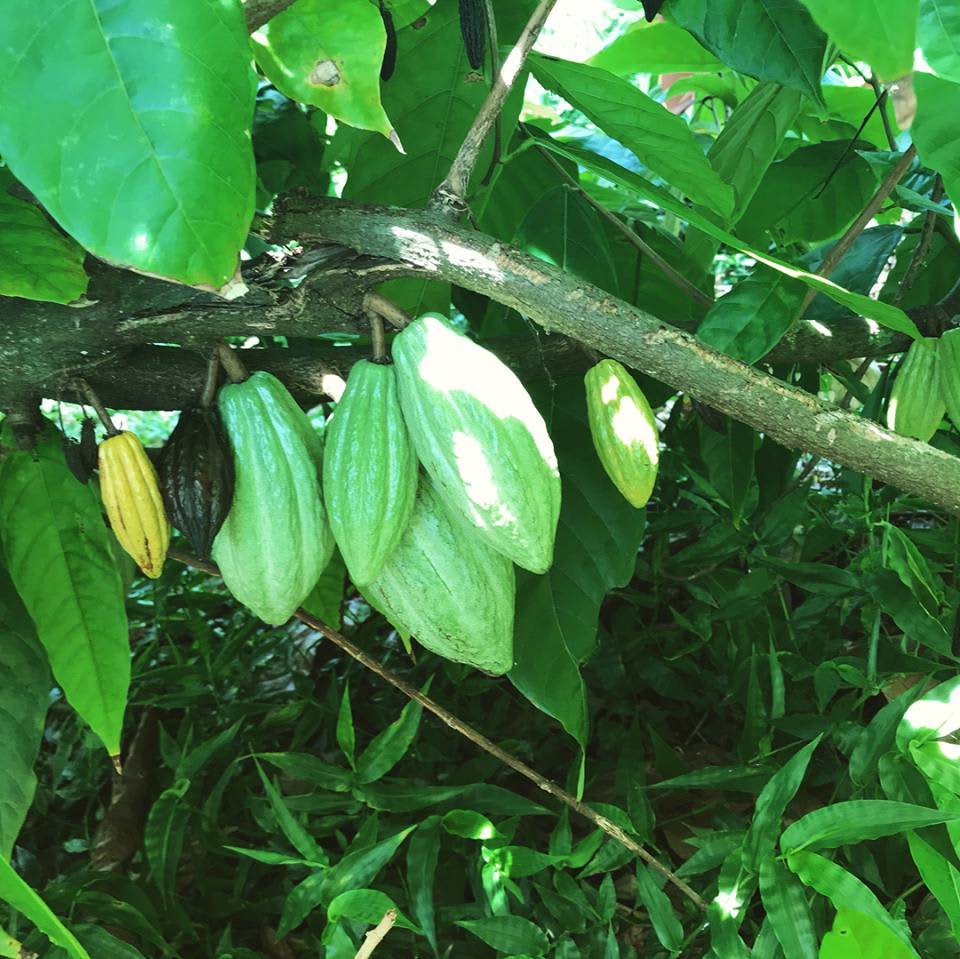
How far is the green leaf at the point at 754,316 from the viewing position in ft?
3.09

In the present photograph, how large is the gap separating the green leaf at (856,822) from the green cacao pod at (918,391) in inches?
16.3

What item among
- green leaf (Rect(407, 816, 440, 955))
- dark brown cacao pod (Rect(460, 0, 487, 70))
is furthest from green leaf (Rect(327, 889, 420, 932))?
dark brown cacao pod (Rect(460, 0, 487, 70))

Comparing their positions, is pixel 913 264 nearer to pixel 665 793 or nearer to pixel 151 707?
pixel 665 793

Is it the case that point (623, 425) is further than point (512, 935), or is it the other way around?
point (512, 935)

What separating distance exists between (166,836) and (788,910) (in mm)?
764

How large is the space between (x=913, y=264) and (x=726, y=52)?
378 mm

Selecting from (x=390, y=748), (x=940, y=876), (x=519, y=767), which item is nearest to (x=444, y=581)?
(x=519, y=767)

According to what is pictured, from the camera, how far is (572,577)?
1.03 m

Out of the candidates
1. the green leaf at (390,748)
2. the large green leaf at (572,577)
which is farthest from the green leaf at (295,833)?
the large green leaf at (572,577)

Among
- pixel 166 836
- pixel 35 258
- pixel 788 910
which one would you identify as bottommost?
pixel 166 836

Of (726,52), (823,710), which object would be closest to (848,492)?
(823,710)

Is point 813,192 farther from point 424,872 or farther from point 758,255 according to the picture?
point 424,872

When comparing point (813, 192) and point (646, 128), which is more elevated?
point (646, 128)

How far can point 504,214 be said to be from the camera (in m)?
1.34
